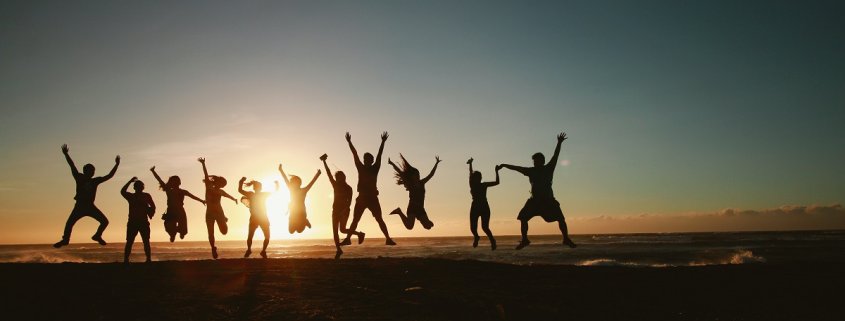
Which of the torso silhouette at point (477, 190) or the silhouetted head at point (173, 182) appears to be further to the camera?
the silhouetted head at point (173, 182)

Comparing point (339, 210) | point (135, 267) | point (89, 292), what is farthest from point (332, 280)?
point (135, 267)

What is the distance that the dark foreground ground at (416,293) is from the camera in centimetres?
791

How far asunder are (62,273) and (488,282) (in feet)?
32.4

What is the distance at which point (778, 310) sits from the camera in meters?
8.94

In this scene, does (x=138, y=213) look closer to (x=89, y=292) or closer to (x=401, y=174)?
(x=89, y=292)

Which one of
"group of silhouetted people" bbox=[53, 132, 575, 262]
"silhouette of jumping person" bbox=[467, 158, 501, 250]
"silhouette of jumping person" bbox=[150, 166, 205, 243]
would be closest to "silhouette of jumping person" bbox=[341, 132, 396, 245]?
"group of silhouetted people" bbox=[53, 132, 575, 262]

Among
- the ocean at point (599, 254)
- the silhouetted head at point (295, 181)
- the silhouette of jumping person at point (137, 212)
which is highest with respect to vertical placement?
the silhouetted head at point (295, 181)

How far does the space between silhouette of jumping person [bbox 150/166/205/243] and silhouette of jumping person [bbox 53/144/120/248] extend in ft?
6.35

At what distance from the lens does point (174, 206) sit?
1409cm

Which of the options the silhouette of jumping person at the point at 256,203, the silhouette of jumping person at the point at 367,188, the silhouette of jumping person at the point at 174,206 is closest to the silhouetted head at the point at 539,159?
the silhouette of jumping person at the point at 367,188

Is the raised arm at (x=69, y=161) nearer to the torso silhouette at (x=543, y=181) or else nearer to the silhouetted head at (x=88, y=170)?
the silhouetted head at (x=88, y=170)

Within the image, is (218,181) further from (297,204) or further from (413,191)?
(413,191)

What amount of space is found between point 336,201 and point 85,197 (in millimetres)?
6120

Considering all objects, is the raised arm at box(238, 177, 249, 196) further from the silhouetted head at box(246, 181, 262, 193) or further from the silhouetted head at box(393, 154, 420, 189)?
the silhouetted head at box(393, 154, 420, 189)
